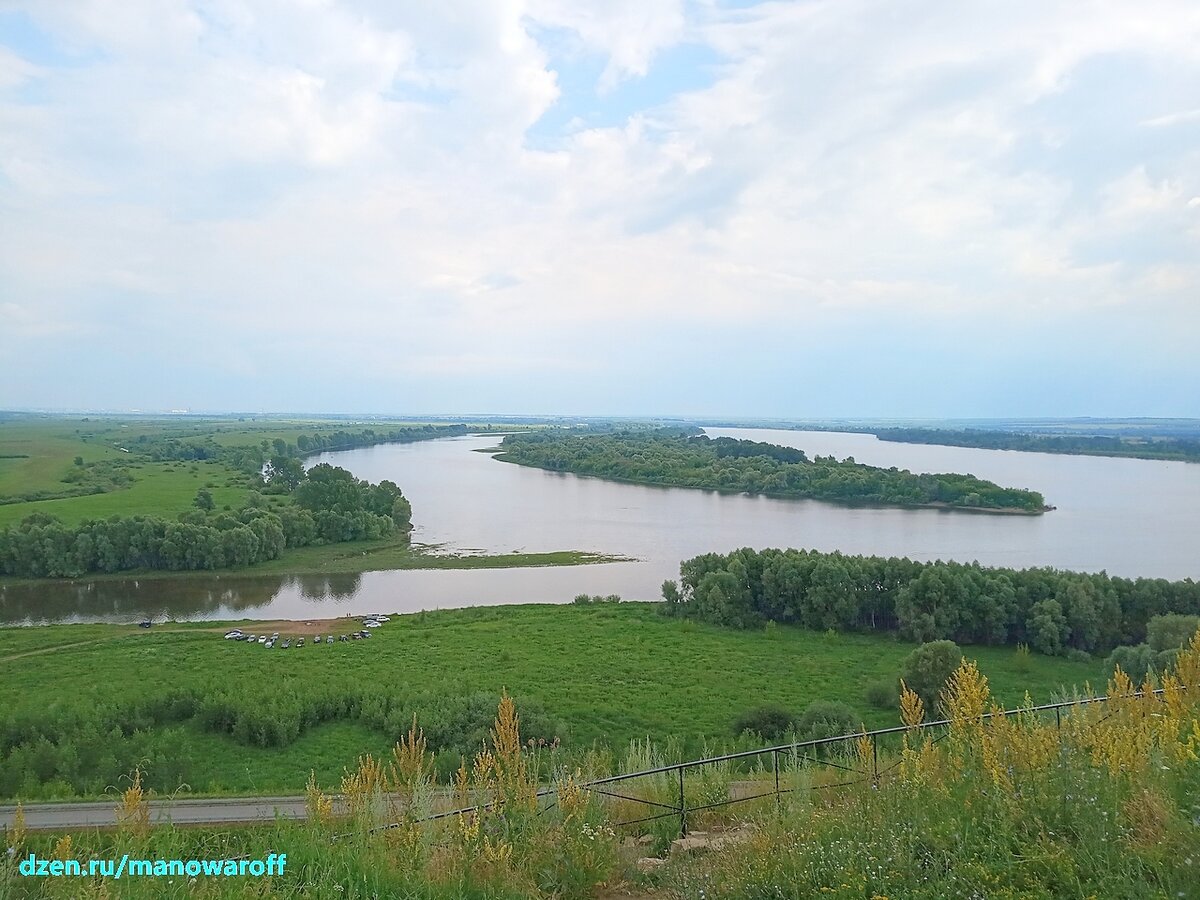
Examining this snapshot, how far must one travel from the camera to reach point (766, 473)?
58.0 metres

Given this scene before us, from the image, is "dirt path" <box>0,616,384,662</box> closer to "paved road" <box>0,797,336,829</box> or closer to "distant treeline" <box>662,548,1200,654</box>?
"distant treeline" <box>662,548,1200,654</box>

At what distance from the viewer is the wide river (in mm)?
26469

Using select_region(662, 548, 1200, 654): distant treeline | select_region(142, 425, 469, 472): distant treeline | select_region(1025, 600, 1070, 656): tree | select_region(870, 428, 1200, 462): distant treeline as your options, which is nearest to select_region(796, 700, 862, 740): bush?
select_region(662, 548, 1200, 654): distant treeline

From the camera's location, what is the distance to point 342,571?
30750 millimetres

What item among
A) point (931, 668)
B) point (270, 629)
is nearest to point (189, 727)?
point (270, 629)

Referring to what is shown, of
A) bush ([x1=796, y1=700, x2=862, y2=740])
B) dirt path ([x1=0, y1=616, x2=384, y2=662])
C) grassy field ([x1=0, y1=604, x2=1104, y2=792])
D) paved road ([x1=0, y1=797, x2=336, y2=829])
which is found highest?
paved road ([x1=0, y1=797, x2=336, y2=829])

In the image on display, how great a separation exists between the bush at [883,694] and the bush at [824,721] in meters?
2.76

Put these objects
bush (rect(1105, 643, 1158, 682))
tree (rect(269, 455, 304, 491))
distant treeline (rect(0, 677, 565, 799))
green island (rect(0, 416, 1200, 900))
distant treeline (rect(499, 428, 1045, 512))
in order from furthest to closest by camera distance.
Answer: tree (rect(269, 455, 304, 491)) → distant treeline (rect(499, 428, 1045, 512)) → bush (rect(1105, 643, 1158, 682)) → distant treeline (rect(0, 677, 565, 799)) → green island (rect(0, 416, 1200, 900))

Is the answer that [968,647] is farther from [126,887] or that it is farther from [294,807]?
[126,887]

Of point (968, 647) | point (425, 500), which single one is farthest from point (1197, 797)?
point (425, 500)

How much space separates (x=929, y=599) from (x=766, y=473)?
3701 cm

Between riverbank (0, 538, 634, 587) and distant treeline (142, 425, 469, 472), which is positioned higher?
distant treeline (142, 425, 469, 472)

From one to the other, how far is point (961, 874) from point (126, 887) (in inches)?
137

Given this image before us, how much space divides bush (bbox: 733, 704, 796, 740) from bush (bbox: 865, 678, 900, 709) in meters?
3.09
